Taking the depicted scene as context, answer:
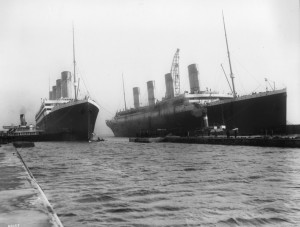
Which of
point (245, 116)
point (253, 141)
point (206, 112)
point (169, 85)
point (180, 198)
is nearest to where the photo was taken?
point (180, 198)

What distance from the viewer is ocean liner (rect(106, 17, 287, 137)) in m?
42.2

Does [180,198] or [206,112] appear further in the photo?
[206,112]

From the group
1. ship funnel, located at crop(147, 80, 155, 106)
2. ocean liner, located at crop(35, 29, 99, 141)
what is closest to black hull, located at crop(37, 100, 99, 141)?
→ ocean liner, located at crop(35, 29, 99, 141)

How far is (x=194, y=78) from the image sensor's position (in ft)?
217

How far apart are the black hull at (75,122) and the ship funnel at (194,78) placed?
21507 millimetres

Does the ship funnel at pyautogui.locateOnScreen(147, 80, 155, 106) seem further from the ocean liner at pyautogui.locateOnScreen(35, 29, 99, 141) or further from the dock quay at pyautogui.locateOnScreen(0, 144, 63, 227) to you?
the dock quay at pyautogui.locateOnScreen(0, 144, 63, 227)

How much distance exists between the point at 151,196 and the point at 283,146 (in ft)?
69.5

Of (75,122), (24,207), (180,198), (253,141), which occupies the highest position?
(75,122)

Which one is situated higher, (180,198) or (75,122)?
(75,122)

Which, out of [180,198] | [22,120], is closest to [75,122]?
[22,120]

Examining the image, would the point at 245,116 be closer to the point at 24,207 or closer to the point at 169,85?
the point at 169,85

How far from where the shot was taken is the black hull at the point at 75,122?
52531 millimetres

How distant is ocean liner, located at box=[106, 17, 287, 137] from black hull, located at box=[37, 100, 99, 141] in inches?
410

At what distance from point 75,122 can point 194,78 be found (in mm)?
26202
